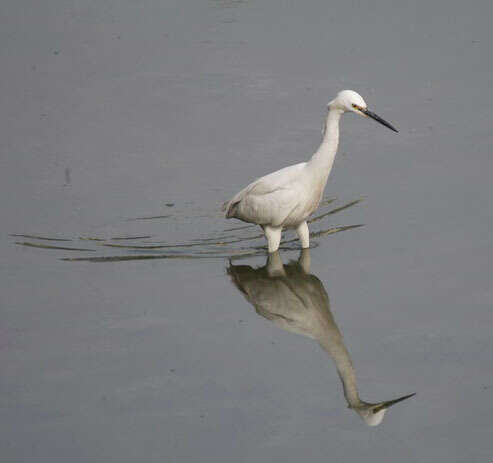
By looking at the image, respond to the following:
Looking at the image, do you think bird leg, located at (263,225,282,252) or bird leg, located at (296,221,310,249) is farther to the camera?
bird leg, located at (296,221,310,249)

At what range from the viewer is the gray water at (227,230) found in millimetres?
6684

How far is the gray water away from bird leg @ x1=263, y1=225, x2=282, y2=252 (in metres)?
0.12

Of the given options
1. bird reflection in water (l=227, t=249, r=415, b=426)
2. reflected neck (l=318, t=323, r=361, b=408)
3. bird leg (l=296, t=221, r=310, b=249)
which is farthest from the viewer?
bird leg (l=296, t=221, r=310, b=249)

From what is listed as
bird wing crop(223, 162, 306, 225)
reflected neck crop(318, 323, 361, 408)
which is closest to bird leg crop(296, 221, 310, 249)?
bird wing crop(223, 162, 306, 225)

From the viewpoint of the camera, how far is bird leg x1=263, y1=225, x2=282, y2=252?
9.10m

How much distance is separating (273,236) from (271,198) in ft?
1.32

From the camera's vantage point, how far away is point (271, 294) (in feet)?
28.0

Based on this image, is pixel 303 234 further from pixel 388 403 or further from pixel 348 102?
pixel 388 403

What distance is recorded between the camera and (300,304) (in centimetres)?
831

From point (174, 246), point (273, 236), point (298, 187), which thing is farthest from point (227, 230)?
point (298, 187)

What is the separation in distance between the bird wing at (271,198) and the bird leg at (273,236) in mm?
87

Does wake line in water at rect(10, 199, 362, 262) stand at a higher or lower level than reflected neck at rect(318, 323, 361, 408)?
higher

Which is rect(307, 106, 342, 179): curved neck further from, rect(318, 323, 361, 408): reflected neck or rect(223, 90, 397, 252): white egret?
rect(318, 323, 361, 408): reflected neck

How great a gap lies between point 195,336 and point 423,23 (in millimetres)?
8096
